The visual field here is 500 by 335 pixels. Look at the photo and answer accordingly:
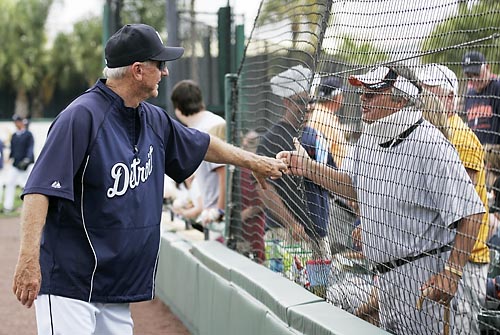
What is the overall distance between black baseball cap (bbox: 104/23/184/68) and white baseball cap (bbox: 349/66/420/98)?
3.03ft

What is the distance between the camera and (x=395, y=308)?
375 cm

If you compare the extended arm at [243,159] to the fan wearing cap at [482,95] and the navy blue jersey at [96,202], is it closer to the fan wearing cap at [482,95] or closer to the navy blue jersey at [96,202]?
the navy blue jersey at [96,202]

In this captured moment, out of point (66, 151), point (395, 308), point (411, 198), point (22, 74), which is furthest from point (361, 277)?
point (22, 74)

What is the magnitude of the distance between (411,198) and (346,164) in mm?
624

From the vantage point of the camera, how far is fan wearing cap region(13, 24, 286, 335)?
3.57 m

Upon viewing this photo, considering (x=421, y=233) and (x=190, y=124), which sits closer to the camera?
(x=421, y=233)

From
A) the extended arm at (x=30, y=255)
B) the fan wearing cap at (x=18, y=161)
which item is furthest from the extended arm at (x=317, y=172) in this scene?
the fan wearing cap at (x=18, y=161)

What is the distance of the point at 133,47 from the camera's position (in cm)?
384

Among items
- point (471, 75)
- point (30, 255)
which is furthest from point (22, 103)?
point (471, 75)

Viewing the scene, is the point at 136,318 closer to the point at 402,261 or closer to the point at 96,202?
the point at 96,202

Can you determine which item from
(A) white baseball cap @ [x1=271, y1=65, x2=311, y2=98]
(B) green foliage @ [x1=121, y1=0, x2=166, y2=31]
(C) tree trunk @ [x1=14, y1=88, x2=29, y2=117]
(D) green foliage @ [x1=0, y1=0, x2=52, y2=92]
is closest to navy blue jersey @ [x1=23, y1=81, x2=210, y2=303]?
(A) white baseball cap @ [x1=271, y1=65, x2=311, y2=98]

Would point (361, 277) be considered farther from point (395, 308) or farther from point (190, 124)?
point (190, 124)

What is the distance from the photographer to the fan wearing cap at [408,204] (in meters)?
3.38

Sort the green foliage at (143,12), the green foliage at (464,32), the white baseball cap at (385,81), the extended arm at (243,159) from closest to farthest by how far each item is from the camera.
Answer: the green foliage at (464,32), the white baseball cap at (385,81), the extended arm at (243,159), the green foliage at (143,12)
